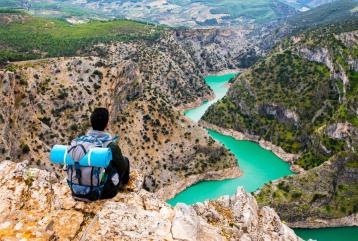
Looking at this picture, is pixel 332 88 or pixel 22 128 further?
pixel 332 88

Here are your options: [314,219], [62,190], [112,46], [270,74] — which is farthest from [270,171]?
[62,190]

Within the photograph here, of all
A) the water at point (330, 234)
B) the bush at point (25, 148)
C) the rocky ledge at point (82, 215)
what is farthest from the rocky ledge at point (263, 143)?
the rocky ledge at point (82, 215)

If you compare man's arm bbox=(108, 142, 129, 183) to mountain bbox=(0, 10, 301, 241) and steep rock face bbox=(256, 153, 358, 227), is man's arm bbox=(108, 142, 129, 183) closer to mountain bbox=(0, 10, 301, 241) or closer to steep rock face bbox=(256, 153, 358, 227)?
mountain bbox=(0, 10, 301, 241)

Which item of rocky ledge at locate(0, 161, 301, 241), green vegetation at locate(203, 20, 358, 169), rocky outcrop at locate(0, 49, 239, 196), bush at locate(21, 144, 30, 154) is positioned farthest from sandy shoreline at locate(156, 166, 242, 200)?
Result: rocky ledge at locate(0, 161, 301, 241)

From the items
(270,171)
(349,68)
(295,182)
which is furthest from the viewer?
(349,68)

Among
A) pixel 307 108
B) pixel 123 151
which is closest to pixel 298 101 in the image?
pixel 307 108

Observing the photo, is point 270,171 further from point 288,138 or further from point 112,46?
point 112,46

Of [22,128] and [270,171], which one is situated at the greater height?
[22,128]

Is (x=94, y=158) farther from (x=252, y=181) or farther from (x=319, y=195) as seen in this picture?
(x=252, y=181)
